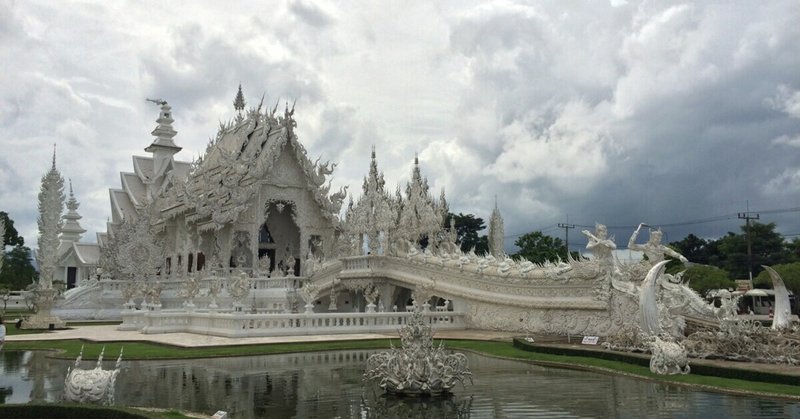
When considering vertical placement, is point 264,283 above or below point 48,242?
below

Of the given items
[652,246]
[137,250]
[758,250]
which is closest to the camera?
[652,246]

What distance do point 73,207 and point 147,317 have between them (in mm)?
35318

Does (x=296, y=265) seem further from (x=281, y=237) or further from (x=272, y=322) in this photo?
(x=272, y=322)

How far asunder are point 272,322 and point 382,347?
404 centimetres

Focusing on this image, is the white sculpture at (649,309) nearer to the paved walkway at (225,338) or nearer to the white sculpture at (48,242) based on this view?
the paved walkway at (225,338)

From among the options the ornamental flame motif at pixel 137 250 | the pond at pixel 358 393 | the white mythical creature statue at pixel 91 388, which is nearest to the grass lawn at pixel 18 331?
the pond at pixel 358 393

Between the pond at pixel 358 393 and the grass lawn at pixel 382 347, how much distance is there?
0.46 meters

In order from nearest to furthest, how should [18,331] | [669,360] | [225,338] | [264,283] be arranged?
[669,360], [225,338], [18,331], [264,283]

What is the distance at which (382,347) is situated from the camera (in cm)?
1648

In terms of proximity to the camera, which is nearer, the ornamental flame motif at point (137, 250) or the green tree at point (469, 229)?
the ornamental flame motif at point (137, 250)

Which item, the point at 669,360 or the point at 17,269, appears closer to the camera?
the point at 669,360

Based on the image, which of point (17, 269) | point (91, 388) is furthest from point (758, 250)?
point (17, 269)

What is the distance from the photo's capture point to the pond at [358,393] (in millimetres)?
7824

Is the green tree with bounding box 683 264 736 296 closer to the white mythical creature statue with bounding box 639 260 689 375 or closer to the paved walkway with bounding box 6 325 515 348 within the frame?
the paved walkway with bounding box 6 325 515 348
